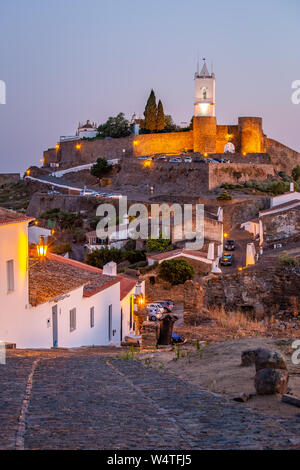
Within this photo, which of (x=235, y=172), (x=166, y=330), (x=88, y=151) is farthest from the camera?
(x=88, y=151)

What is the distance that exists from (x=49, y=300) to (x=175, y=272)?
1410 centimetres

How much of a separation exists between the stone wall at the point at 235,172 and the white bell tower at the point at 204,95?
8.89 metres

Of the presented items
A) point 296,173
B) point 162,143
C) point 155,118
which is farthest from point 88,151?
point 296,173

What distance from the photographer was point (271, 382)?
5531 mm

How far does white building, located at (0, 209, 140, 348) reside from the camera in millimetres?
11383

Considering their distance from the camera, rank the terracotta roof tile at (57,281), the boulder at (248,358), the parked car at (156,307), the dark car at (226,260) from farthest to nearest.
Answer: the dark car at (226,260) < the parked car at (156,307) < the terracotta roof tile at (57,281) < the boulder at (248,358)

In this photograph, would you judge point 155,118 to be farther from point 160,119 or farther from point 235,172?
point 235,172

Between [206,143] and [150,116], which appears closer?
[206,143]

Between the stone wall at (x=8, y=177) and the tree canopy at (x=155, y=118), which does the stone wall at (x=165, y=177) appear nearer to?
the tree canopy at (x=155, y=118)

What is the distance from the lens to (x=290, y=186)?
51.8m

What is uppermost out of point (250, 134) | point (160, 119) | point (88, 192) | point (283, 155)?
point (160, 119)

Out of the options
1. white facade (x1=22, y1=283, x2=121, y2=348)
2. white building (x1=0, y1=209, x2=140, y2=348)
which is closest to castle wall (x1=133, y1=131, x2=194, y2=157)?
white building (x1=0, y1=209, x2=140, y2=348)

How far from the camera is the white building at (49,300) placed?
1138cm

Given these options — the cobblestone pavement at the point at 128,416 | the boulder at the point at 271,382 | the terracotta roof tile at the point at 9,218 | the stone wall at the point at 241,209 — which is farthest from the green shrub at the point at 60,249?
the boulder at the point at 271,382
